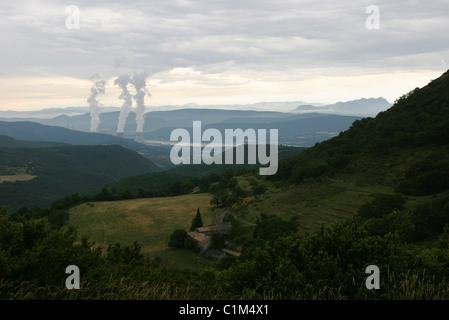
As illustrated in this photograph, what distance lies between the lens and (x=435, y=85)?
60.4 meters

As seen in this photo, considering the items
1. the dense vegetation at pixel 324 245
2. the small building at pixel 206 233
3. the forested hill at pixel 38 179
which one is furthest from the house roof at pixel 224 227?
the forested hill at pixel 38 179

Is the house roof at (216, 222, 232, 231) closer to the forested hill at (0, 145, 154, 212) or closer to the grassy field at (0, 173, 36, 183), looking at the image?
the forested hill at (0, 145, 154, 212)

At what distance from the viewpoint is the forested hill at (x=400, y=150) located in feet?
119

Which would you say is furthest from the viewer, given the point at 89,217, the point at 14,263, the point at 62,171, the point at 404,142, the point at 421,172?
the point at 62,171

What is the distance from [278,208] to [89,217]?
37.2 m

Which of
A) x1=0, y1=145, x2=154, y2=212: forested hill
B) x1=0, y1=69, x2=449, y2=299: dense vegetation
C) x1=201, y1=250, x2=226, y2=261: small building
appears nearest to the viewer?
x1=0, y1=69, x2=449, y2=299: dense vegetation

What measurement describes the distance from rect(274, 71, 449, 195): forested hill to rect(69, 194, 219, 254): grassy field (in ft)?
65.2

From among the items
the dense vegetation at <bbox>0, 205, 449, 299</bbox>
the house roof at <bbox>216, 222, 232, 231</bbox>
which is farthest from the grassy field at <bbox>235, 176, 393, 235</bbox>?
the dense vegetation at <bbox>0, 205, 449, 299</bbox>

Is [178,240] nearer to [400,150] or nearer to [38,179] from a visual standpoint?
[400,150]

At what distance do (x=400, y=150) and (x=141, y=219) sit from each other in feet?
147

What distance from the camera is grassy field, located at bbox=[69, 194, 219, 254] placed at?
45781mm

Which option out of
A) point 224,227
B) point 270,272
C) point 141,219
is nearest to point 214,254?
point 224,227
